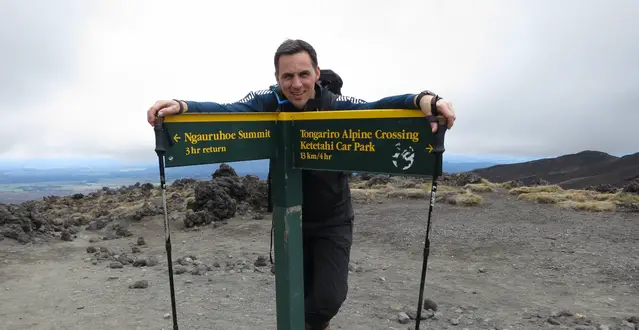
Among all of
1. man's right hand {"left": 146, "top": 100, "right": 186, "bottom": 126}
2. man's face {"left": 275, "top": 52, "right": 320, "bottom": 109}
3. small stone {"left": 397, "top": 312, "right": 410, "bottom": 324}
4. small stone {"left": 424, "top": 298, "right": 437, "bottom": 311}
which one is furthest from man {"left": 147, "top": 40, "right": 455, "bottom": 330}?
small stone {"left": 424, "top": 298, "right": 437, "bottom": 311}

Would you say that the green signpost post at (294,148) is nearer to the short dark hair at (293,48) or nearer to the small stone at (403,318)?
the short dark hair at (293,48)

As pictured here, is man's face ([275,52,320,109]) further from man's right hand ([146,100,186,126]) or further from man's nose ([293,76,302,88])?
man's right hand ([146,100,186,126])

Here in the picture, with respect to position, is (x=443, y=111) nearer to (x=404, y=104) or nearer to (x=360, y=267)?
(x=404, y=104)

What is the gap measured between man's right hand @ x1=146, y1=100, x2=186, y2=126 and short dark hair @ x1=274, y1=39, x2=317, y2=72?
772 millimetres

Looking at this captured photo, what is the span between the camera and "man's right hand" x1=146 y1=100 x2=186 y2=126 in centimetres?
238

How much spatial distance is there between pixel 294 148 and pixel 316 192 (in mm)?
482

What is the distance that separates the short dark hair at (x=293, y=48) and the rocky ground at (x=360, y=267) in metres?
3.62

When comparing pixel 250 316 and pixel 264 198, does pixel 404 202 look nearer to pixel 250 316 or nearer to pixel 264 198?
pixel 264 198

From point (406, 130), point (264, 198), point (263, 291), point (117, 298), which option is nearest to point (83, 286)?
point (117, 298)

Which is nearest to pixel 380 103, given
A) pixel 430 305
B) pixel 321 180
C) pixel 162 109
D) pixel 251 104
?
pixel 321 180

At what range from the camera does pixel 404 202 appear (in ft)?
52.1

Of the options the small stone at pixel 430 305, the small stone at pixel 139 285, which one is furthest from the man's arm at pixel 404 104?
the small stone at pixel 139 285

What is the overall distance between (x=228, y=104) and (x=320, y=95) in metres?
0.65

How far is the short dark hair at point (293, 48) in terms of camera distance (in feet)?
9.20
